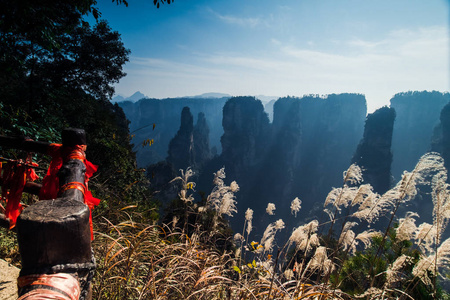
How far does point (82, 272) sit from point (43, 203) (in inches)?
9.8

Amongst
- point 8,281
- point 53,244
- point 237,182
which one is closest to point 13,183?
point 8,281

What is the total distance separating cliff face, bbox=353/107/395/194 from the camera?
51688mm

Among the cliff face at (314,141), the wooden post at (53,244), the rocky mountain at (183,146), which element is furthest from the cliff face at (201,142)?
the wooden post at (53,244)

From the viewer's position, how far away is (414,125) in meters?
84.1

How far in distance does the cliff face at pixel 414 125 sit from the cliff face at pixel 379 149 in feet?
113

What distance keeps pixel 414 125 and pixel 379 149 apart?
47726 millimetres

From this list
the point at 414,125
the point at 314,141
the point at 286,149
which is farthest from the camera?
the point at 314,141

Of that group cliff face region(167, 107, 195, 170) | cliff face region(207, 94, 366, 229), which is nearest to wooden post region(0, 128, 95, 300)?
cliff face region(207, 94, 366, 229)

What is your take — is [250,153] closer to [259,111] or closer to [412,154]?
[259,111]

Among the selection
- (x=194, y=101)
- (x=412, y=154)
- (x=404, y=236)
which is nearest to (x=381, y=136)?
(x=412, y=154)

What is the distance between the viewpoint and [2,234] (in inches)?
114

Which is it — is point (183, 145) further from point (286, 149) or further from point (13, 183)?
point (13, 183)

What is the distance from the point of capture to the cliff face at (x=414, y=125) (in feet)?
262

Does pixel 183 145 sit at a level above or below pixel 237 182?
above
